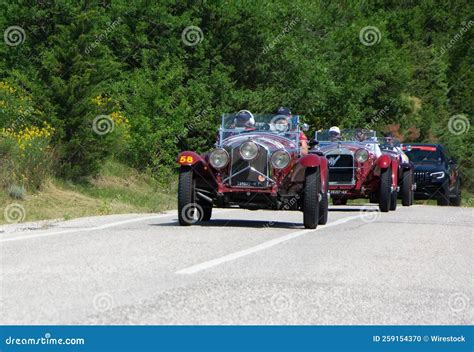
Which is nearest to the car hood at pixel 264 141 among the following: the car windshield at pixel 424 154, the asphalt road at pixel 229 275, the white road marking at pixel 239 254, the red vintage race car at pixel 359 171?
the asphalt road at pixel 229 275

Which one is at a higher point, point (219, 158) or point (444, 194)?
point (219, 158)

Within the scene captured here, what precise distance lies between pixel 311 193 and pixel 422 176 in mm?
14817

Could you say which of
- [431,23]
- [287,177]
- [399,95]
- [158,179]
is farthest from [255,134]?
[431,23]

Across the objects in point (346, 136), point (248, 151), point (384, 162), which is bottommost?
point (384, 162)

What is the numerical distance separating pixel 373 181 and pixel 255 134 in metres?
6.96

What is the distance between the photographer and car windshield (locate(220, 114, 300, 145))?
55.7 ft

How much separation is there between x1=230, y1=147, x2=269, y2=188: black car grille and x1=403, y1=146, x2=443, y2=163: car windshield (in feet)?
51.4

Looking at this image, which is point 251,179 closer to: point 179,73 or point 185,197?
point 185,197

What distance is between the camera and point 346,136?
82.3 feet

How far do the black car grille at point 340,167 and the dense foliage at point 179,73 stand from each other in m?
5.36

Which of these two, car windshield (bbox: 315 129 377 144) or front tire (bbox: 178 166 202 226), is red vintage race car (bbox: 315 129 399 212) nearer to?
car windshield (bbox: 315 129 377 144)

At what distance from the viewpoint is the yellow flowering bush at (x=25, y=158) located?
69.5 feet

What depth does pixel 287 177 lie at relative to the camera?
15.6 metres

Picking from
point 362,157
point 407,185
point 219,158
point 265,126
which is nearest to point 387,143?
point 407,185
